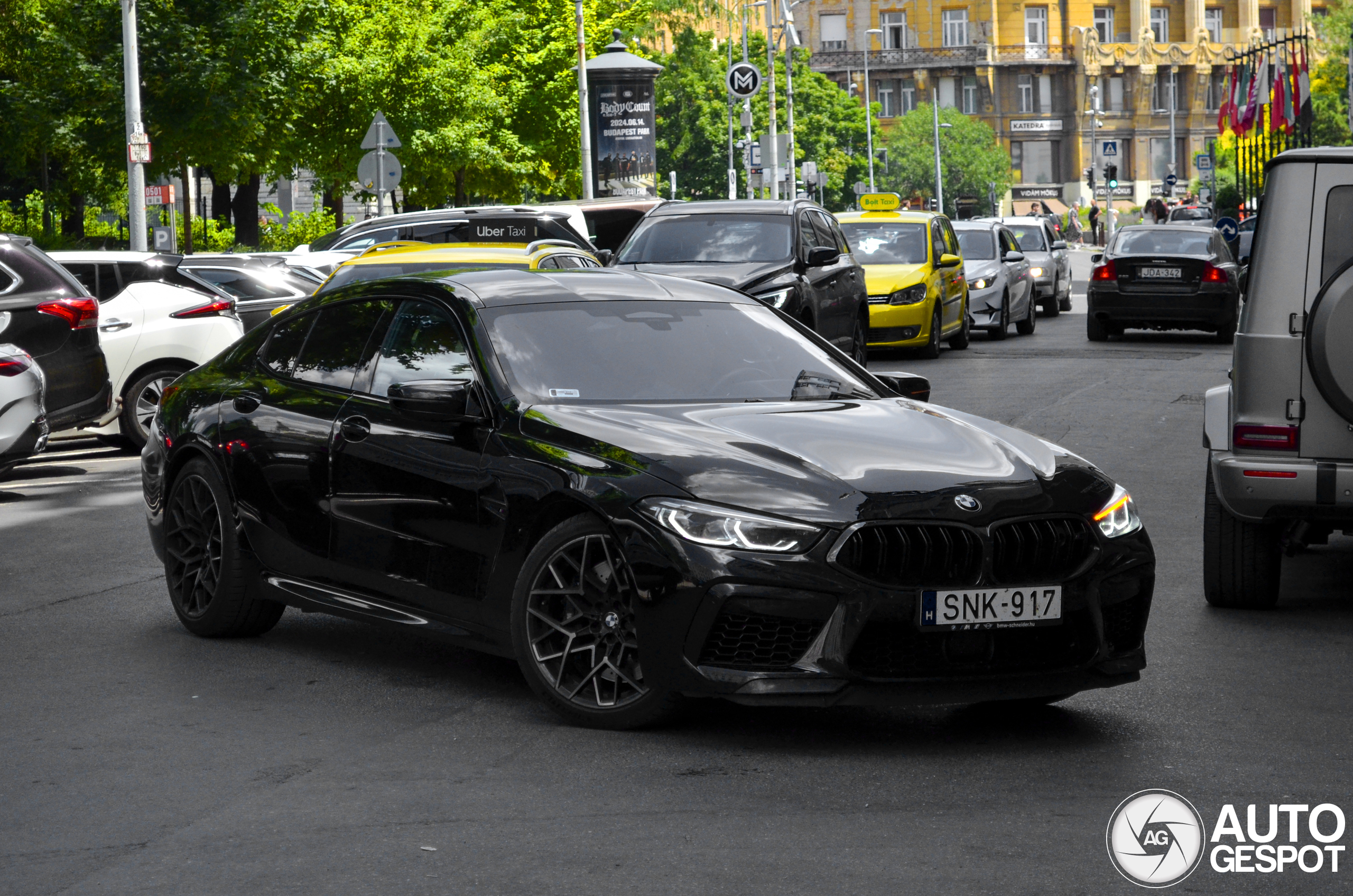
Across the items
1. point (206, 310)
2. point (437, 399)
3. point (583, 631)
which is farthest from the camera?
point (206, 310)

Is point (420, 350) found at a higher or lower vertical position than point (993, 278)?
lower

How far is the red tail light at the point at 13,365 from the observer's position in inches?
489

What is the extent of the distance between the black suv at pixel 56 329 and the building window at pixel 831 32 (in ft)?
382

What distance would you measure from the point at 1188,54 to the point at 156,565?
11992 centimetres

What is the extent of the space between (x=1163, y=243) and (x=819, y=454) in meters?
21.6

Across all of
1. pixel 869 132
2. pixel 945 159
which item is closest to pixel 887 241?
pixel 869 132

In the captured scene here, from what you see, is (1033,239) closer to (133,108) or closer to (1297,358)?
(133,108)

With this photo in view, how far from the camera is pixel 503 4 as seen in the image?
51.7 metres

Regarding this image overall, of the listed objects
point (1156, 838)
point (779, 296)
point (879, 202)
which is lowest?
point (1156, 838)

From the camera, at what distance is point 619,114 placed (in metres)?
44.9

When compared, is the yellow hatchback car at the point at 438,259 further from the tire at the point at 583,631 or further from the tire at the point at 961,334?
the tire at the point at 961,334

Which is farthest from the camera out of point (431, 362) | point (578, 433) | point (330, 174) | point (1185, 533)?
point (330, 174)

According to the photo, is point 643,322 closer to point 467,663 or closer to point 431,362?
point 431,362

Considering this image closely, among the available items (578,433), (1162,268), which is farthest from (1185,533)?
(1162,268)
